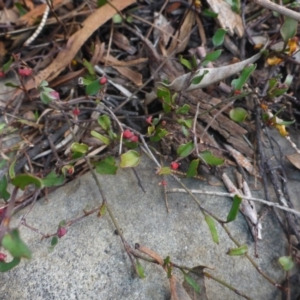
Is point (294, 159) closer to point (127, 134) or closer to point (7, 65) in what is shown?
point (127, 134)

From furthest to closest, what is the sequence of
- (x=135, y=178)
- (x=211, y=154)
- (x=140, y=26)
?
Answer: (x=140, y=26) < (x=135, y=178) < (x=211, y=154)

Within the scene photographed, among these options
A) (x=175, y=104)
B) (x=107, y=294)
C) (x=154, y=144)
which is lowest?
(x=107, y=294)

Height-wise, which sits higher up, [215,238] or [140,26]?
[140,26]

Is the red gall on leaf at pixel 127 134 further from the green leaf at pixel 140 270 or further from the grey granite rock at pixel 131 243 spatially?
the green leaf at pixel 140 270

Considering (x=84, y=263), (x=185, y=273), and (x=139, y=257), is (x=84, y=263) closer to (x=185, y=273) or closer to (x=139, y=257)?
(x=139, y=257)

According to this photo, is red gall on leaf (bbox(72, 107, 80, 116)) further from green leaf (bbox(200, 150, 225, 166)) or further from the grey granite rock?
green leaf (bbox(200, 150, 225, 166))

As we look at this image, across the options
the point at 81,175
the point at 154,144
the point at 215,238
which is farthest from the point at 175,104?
the point at 215,238

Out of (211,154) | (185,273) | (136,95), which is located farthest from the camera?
(136,95)

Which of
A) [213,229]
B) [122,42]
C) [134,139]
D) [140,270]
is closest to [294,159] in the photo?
[213,229]
